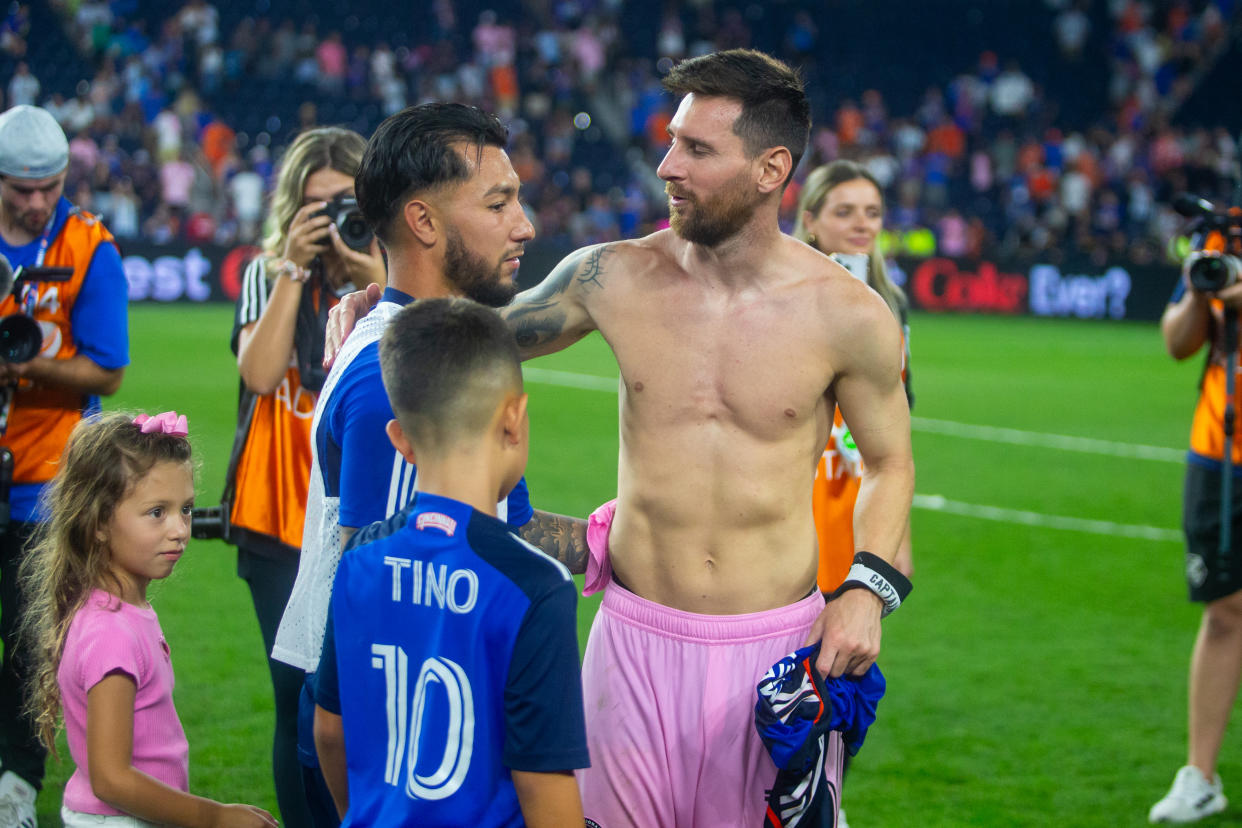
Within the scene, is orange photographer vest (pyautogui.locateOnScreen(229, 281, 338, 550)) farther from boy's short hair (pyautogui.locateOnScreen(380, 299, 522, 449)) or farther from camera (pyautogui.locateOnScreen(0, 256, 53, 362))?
boy's short hair (pyautogui.locateOnScreen(380, 299, 522, 449))

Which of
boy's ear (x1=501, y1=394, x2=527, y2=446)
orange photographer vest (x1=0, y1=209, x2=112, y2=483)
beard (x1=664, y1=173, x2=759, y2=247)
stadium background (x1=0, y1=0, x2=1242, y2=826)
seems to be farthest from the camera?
stadium background (x1=0, y1=0, x2=1242, y2=826)

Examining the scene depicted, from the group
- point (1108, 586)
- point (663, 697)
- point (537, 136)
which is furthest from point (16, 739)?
point (537, 136)

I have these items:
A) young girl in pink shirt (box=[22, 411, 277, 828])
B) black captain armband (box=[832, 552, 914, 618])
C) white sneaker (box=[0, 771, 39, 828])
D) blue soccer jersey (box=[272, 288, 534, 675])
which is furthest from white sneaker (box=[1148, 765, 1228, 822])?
white sneaker (box=[0, 771, 39, 828])

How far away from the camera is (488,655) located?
7.43ft

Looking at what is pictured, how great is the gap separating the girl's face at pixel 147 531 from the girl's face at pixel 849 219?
291 centimetres

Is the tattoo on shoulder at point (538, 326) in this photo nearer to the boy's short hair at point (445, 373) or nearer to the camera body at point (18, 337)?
the boy's short hair at point (445, 373)

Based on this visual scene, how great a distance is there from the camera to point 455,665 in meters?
2.26

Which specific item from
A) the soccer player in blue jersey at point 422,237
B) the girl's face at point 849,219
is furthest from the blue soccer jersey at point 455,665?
the girl's face at point 849,219

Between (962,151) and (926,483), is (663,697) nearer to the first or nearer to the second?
(926,483)

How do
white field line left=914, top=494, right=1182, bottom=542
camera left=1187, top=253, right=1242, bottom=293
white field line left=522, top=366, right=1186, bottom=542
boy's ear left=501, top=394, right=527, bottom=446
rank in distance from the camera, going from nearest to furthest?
boy's ear left=501, top=394, right=527, bottom=446, camera left=1187, top=253, right=1242, bottom=293, white field line left=914, top=494, right=1182, bottom=542, white field line left=522, top=366, right=1186, bottom=542

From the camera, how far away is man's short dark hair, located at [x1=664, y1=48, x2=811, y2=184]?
3193 millimetres

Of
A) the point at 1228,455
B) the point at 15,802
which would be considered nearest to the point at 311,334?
the point at 15,802

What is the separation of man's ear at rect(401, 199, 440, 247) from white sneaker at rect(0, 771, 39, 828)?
101 inches

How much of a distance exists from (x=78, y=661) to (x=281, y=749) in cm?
100
